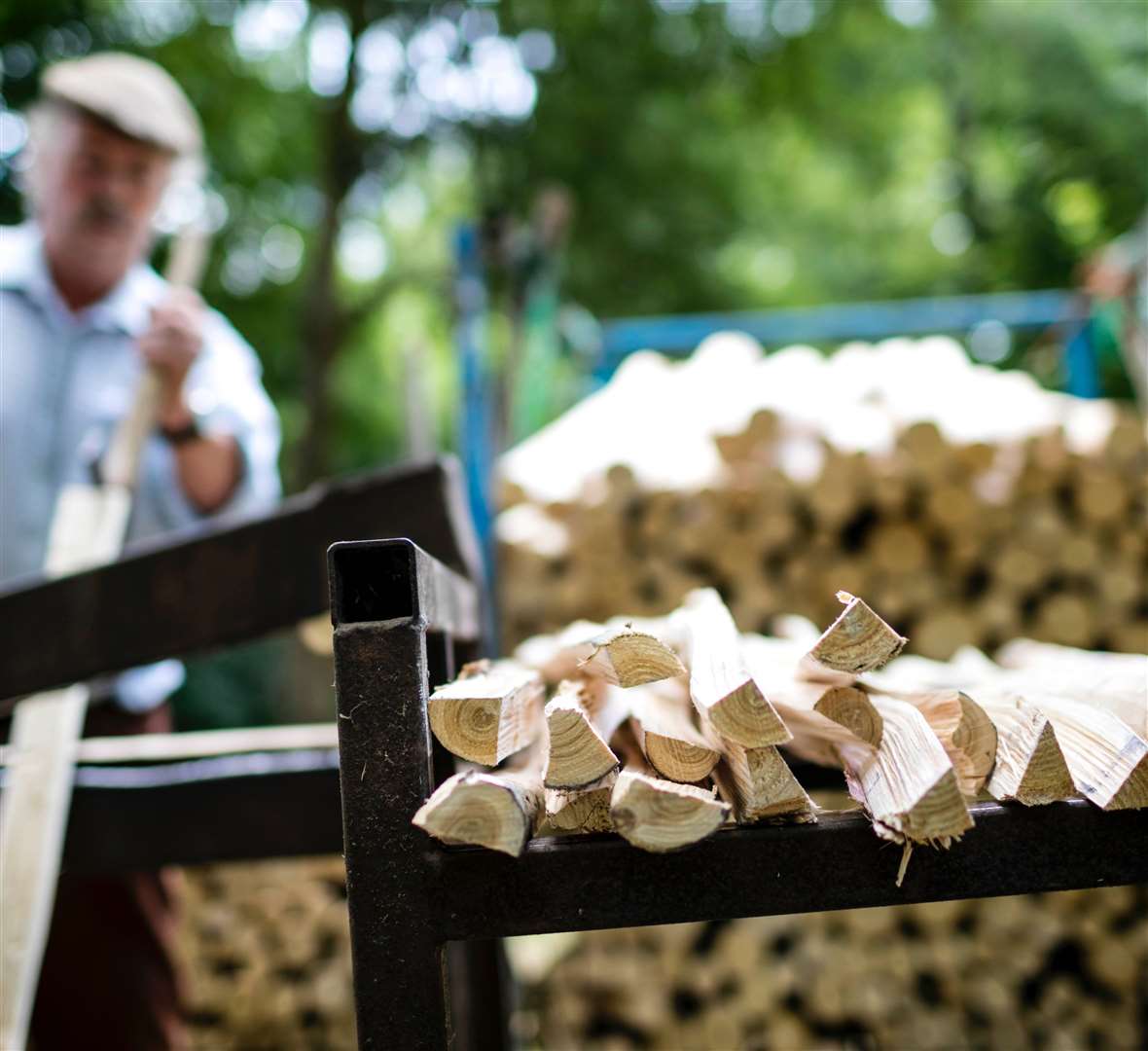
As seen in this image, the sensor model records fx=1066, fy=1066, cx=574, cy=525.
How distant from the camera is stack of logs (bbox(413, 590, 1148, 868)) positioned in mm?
878

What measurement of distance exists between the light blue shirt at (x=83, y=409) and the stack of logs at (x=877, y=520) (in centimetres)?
88

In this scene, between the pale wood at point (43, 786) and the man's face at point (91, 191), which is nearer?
the pale wood at point (43, 786)

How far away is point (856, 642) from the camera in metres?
0.93

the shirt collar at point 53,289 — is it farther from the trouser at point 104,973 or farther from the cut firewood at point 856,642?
the cut firewood at point 856,642

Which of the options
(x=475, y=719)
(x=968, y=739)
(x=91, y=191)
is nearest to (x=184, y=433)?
(x=91, y=191)

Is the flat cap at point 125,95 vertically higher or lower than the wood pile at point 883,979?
higher

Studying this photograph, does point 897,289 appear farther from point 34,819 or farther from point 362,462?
point 34,819

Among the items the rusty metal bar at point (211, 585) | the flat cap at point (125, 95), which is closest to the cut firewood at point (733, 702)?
the rusty metal bar at point (211, 585)

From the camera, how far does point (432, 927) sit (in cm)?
90

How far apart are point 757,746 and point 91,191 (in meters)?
2.09

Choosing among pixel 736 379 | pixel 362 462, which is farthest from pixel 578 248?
pixel 736 379

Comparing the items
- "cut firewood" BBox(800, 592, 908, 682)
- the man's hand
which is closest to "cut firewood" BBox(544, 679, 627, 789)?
"cut firewood" BBox(800, 592, 908, 682)

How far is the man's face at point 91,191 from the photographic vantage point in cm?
233

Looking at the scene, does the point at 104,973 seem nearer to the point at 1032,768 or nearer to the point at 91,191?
the point at 91,191
